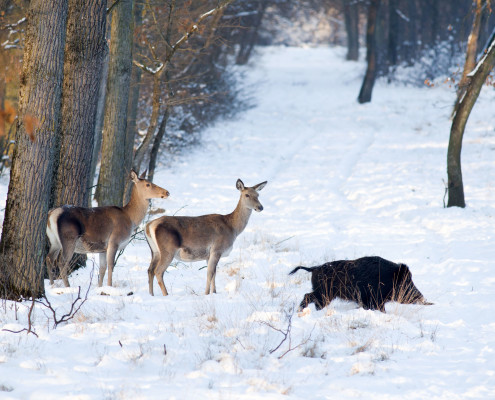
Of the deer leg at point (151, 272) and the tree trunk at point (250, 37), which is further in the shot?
the tree trunk at point (250, 37)

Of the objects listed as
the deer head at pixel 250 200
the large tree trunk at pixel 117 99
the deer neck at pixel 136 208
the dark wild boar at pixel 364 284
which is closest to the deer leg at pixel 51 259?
the deer neck at pixel 136 208

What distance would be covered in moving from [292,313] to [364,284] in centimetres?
128

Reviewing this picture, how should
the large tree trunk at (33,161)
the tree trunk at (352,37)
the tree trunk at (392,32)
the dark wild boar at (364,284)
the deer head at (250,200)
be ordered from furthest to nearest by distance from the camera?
the tree trunk at (352,37) → the tree trunk at (392,32) → the deer head at (250,200) → the dark wild boar at (364,284) → the large tree trunk at (33,161)

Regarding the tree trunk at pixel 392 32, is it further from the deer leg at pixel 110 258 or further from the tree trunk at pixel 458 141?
the deer leg at pixel 110 258

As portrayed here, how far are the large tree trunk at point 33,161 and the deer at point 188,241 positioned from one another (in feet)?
5.51

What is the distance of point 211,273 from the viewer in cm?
785

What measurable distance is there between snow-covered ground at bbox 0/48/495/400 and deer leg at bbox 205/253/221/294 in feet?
0.82

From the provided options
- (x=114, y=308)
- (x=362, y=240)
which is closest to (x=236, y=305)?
(x=114, y=308)

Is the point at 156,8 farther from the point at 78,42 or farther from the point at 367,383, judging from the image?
the point at 367,383

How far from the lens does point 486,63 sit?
13.4m

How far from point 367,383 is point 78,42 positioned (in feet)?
19.7

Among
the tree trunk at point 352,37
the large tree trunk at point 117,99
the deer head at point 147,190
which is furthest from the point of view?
the tree trunk at point 352,37

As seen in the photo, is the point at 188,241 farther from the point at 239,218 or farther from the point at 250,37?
the point at 250,37

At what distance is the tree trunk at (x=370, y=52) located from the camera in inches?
1195
